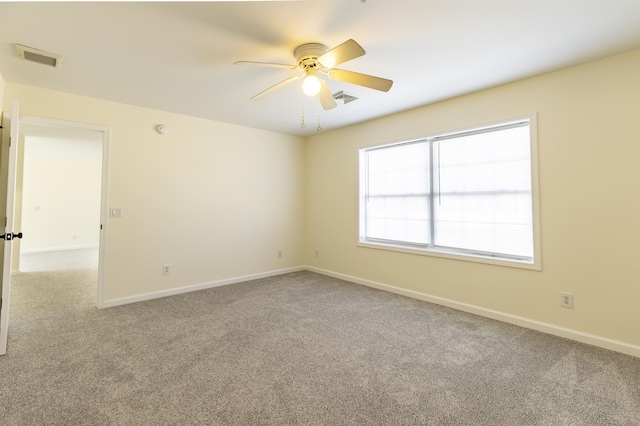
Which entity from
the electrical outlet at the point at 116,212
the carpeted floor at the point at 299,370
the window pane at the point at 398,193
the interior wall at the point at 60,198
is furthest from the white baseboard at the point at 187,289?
the interior wall at the point at 60,198

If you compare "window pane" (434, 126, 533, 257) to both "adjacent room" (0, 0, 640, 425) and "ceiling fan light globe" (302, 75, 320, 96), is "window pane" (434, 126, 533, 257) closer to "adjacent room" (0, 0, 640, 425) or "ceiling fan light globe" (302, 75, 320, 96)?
"adjacent room" (0, 0, 640, 425)

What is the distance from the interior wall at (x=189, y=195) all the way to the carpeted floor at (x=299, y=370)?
28.1 inches

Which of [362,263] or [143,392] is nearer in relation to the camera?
[143,392]

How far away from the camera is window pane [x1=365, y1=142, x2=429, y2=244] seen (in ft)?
12.7

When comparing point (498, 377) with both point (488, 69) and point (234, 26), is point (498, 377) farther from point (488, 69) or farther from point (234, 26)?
point (234, 26)

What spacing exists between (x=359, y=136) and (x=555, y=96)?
2423mm

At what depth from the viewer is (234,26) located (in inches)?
80.8

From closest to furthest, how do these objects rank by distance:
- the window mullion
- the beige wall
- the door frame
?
the beige wall → the door frame → the window mullion

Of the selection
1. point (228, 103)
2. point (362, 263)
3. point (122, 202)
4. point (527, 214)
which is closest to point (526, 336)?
point (527, 214)

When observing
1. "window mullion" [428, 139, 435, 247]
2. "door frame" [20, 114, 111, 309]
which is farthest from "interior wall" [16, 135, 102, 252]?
"window mullion" [428, 139, 435, 247]

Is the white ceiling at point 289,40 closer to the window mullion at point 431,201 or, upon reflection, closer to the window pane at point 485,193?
the window pane at point 485,193

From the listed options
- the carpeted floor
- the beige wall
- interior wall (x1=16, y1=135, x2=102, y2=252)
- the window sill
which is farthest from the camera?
interior wall (x1=16, y1=135, x2=102, y2=252)

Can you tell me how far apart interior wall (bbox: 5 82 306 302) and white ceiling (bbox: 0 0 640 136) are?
53 cm

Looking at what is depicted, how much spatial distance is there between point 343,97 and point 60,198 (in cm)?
863
